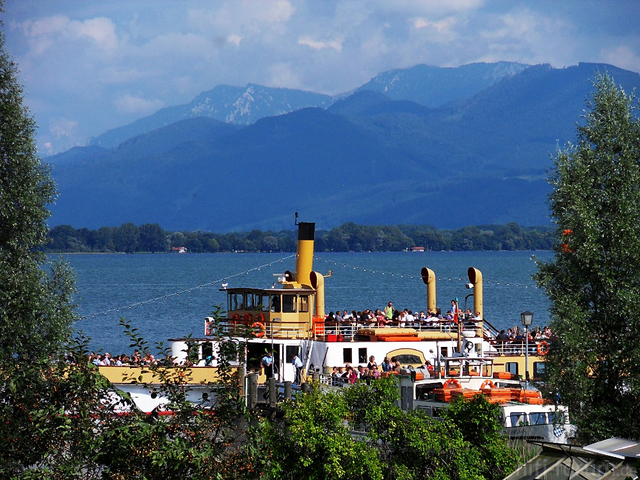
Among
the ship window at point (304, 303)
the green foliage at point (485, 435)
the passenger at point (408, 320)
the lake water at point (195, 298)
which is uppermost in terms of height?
the ship window at point (304, 303)

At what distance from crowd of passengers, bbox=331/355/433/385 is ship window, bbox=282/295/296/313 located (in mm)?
3487

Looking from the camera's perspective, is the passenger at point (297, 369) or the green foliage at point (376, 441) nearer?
the green foliage at point (376, 441)

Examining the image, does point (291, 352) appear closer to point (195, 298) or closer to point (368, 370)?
point (368, 370)

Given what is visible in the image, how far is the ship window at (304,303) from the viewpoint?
37469 mm

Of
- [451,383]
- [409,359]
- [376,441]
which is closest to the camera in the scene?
[376,441]

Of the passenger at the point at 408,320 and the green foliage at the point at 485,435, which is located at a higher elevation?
the passenger at the point at 408,320

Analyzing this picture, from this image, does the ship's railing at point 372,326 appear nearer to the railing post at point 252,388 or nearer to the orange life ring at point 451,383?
the orange life ring at point 451,383

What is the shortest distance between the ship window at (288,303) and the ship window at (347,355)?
2.89 meters

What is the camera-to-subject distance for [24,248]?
68.5ft

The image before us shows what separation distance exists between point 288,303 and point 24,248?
1737cm

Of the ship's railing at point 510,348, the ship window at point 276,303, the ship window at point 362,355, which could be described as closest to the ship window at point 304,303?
the ship window at point 276,303

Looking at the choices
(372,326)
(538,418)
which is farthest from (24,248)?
(372,326)

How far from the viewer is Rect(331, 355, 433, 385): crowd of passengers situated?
104ft

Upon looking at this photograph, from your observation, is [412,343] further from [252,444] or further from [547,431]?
[252,444]
